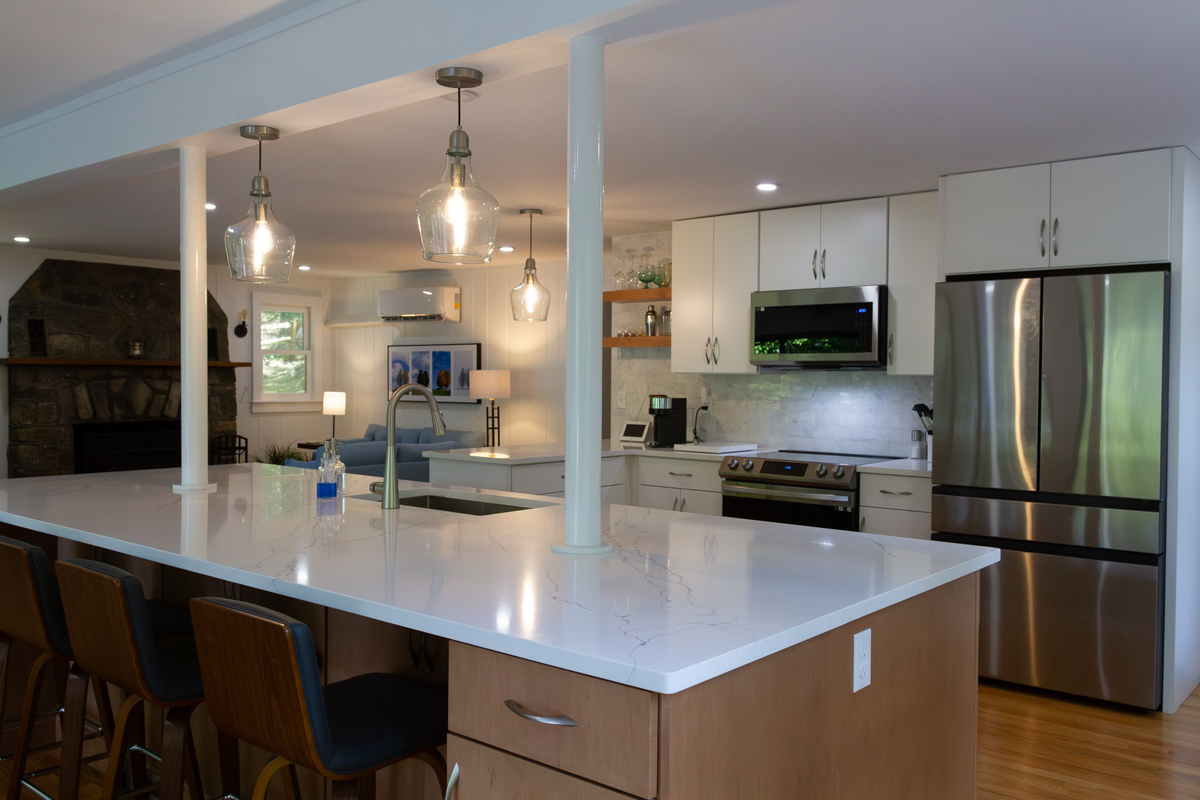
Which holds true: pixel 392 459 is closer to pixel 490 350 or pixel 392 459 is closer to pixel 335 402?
pixel 490 350

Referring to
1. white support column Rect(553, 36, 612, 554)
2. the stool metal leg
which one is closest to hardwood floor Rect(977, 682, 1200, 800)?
white support column Rect(553, 36, 612, 554)

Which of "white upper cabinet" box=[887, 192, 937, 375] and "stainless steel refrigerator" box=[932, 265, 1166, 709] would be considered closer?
"stainless steel refrigerator" box=[932, 265, 1166, 709]

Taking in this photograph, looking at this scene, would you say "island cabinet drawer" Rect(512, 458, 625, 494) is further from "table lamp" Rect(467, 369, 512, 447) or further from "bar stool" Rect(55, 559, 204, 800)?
"table lamp" Rect(467, 369, 512, 447)

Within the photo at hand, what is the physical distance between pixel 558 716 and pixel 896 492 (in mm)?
3483

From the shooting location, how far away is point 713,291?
5578 millimetres

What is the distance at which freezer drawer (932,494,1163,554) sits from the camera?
3766 mm

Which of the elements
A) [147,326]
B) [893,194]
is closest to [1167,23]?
[893,194]

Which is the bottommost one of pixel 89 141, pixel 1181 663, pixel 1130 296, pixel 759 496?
pixel 1181 663

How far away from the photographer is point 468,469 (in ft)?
16.5

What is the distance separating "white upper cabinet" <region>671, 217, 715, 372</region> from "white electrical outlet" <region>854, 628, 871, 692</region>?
388cm

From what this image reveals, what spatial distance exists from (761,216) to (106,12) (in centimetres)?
A: 357

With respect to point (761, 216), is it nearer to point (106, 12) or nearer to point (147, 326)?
point (106, 12)

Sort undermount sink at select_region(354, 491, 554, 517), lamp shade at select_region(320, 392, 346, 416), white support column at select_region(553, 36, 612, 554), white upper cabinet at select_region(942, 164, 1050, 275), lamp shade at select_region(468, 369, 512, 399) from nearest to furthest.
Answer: white support column at select_region(553, 36, 612, 554)
undermount sink at select_region(354, 491, 554, 517)
white upper cabinet at select_region(942, 164, 1050, 275)
lamp shade at select_region(468, 369, 512, 399)
lamp shade at select_region(320, 392, 346, 416)

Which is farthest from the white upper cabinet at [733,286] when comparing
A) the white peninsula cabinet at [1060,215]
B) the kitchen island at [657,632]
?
the kitchen island at [657,632]
